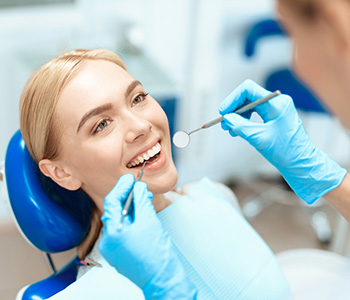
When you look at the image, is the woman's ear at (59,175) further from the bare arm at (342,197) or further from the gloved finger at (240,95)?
the bare arm at (342,197)

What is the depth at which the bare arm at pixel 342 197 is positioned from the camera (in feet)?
4.45

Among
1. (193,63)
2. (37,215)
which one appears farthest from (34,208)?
(193,63)

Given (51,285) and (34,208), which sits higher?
(34,208)

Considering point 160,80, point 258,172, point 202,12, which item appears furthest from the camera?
point 258,172

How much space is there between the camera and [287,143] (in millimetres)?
1332

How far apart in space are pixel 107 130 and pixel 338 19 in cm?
68

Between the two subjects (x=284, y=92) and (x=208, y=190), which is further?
(x=284, y=92)

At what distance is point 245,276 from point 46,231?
0.58m

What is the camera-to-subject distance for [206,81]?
9.16 ft

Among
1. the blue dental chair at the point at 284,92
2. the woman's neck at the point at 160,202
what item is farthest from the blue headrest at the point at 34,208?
the blue dental chair at the point at 284,92

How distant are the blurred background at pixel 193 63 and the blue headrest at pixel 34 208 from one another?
0.83 metres

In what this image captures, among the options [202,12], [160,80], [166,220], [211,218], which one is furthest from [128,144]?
[202,12]

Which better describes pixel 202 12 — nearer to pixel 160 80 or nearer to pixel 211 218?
pixel 160 80

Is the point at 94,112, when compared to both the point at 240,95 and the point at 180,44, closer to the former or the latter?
the point at 240,95
